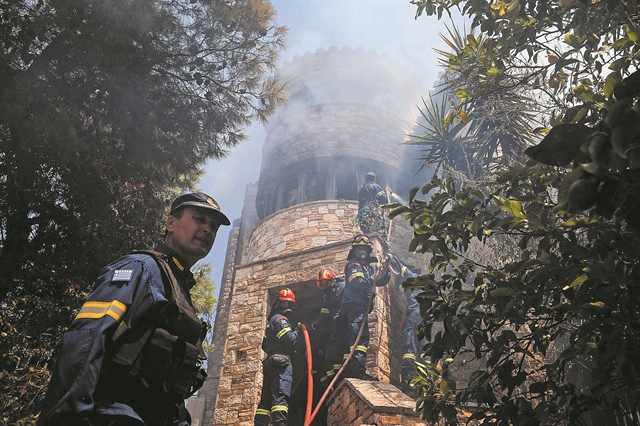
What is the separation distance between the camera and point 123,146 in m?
6.64

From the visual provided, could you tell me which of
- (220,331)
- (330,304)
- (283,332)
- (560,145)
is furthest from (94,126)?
(220,331)

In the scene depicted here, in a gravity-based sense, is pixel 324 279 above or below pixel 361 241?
below

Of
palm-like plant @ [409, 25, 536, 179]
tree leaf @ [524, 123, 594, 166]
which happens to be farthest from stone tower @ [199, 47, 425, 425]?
tree leaf @ [524, 123, 594, 166]

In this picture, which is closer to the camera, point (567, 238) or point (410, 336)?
point (567, 238)

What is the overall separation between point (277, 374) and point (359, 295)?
185 cm

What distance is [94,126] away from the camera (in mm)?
6277

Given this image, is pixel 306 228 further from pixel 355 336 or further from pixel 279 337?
pixel 279 337

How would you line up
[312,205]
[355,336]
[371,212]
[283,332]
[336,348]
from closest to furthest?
1. [283,332]
2. [355,336]
3. [336,348]
4. [371,212]
5. [312,205]

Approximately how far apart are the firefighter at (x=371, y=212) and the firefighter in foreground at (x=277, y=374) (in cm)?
355

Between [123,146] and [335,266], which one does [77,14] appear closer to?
[123,146]

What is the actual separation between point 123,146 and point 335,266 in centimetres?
499

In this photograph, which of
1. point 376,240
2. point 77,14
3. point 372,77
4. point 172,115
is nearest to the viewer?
point 77,14

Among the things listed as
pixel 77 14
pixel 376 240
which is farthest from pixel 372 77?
pixel 77 14

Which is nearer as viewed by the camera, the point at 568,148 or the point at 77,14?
the point at 568,148
